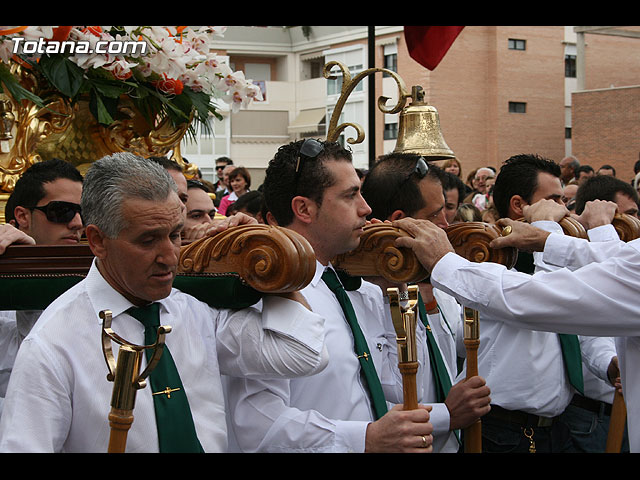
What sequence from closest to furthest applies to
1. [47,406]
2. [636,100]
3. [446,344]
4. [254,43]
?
[47,406], [446,344], [636,100], [254,43]

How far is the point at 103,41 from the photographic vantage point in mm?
4242

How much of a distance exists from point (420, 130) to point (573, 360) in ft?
5.14

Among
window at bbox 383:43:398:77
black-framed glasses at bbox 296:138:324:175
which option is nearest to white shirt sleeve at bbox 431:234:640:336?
black-framed glasses at bbox 296:138:324:175

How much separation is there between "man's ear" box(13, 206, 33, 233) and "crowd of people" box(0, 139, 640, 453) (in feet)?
0.03

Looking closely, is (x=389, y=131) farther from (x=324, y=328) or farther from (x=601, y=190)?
(x=324, y=328)

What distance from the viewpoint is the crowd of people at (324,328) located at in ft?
7.50

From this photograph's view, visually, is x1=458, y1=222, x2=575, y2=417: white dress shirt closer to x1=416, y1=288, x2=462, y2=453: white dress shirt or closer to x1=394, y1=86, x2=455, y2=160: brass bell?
x1=416, y1=288, x2=462, y2=453: white dress shirt

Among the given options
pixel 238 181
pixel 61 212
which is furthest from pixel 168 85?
pixel 238 181

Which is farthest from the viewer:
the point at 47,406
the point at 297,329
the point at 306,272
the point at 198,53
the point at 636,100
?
the point at 636,100

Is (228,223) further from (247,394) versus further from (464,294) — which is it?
(464,294)

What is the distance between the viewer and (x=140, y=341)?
2.38 metres

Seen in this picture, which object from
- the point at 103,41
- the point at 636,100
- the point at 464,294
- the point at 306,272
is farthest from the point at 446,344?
the point at 636,100

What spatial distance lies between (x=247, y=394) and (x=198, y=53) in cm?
258

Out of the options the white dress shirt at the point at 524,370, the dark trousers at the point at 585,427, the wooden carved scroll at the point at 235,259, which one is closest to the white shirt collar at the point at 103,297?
the wooden carved scroll at the point at 235,259
